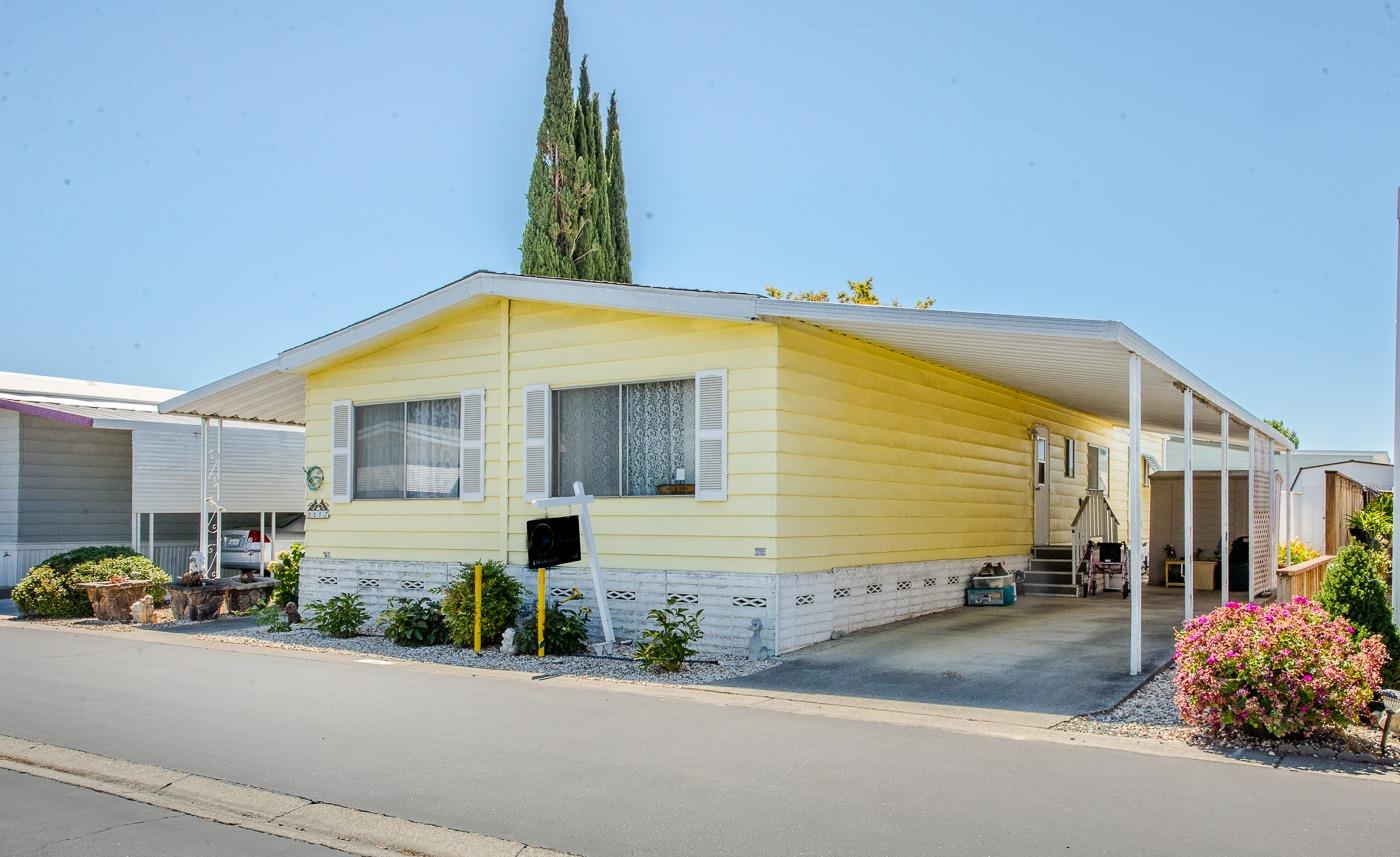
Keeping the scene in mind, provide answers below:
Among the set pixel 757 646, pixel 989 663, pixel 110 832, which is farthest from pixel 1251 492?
pixel 110 832

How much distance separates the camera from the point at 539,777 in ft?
21.0

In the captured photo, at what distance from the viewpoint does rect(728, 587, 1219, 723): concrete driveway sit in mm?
8562

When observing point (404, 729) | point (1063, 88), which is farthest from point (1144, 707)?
point (1063, 88)

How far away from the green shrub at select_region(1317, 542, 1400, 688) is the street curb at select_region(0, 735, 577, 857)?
6.07m

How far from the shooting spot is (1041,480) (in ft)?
59.6

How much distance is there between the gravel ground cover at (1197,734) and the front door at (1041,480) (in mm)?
9399

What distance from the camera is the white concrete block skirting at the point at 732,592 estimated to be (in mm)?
10656

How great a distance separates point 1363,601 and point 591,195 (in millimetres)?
22795

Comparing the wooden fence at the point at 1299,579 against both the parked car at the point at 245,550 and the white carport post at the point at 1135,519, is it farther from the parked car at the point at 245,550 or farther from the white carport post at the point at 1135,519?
the parked car at the point at 245,550

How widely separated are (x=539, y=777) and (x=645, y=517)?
5148 millimetres

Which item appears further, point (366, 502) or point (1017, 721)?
point (366, 502)

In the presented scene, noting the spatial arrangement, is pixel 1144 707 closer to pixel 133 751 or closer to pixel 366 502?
pixel 133 751

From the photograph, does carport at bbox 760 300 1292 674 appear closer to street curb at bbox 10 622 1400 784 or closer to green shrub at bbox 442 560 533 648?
street curb at bbox 10 622 1400 784

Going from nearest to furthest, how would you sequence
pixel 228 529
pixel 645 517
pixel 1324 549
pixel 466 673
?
pixel 466 673
pixel 645 517
pixel 228 529
pixel 1324 549
